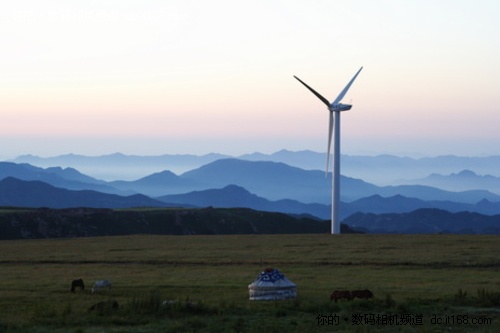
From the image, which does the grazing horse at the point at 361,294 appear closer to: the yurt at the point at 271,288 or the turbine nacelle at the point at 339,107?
the yurt at the point at 271,288

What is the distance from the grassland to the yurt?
696 mm

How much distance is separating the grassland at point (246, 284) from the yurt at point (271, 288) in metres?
0.70

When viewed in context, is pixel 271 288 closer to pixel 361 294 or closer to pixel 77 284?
pixel 361 294

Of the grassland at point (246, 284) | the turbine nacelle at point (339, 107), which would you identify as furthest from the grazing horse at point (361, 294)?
the turbine nacelle at point (339, 107)

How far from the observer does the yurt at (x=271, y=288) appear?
3644cm

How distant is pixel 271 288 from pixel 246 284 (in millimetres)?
8500

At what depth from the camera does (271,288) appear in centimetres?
3653

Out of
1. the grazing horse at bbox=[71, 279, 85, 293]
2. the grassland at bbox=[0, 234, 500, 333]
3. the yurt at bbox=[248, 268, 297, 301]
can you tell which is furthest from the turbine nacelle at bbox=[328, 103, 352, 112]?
the yurt at bbox=[248, 268, 297, 301]

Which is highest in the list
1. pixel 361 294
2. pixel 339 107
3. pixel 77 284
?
pixel 339 107

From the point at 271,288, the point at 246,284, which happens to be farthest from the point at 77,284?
the point at 271,288

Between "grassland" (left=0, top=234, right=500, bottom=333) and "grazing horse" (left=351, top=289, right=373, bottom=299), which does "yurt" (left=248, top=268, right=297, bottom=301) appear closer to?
"grassland" (left=0, top=234, right=500, bottom=333)

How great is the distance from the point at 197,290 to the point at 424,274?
15094mm

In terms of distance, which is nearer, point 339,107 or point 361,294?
point 361,294

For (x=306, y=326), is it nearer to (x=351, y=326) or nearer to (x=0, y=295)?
(x=351, y=326)
